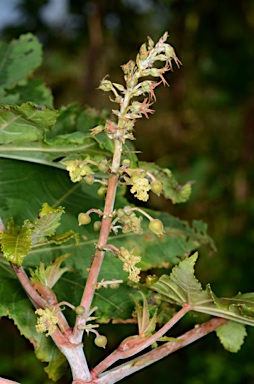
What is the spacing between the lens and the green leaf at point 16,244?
456 millimetres

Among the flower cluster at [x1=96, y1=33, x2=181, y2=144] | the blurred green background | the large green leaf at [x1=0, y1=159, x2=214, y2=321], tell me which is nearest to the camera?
the flower cluster at [x1=96, y1=33, x2=181, y2=144]

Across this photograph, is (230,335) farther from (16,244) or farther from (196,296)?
(16,244)

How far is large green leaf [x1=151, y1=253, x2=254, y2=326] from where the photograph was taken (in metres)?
0.50

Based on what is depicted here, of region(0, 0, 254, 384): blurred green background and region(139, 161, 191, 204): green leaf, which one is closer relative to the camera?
region(139, 161, 191, 204): green leaf

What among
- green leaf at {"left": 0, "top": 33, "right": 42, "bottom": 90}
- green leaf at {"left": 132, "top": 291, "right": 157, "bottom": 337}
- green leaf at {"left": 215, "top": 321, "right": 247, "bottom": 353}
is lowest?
green leaf at {"left": 215, "top": 321, "right": 247, "bottom": 353}

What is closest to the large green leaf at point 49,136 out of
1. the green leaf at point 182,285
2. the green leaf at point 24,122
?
the green leaf at point 24,122

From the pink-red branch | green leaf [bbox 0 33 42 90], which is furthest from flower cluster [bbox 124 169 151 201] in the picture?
green leaf [bbox 0 33 42 90]

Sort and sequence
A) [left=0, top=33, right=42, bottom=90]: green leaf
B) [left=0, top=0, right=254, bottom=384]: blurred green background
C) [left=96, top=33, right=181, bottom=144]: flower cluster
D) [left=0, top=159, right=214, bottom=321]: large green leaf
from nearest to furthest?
1. [left=96, top=33, right=181, bottom=144]: flower cluster
2. [left=0, top=159, right=214, bottom=321]: large green leaf
3. [left=0, top=33, right=42, bottom=90]: green leaf
4. [left=0, top=0, right=254, bottom=384]: blurred green background

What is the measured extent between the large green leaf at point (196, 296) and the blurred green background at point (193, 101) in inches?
52.4

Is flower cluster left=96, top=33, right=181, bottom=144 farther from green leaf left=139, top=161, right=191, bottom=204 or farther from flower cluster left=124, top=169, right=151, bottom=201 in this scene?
green leaf left=139, top=161, right=191, bottom=204

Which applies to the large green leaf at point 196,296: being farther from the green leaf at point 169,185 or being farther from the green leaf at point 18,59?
the green leaf at point 18,59

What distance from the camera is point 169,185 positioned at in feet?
2.09

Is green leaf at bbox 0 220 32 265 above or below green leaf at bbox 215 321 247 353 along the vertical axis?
above

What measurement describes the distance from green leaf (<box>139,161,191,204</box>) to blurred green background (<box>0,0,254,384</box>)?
4.16ft
